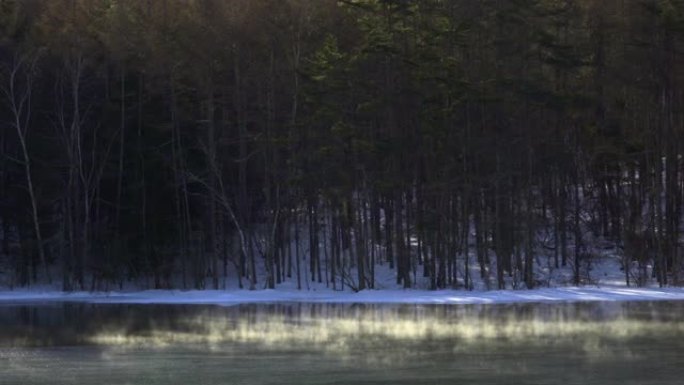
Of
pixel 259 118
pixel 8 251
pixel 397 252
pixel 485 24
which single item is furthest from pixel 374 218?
pixel 8 251

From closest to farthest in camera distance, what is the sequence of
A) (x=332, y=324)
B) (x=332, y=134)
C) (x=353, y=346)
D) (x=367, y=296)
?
A: (x=353, y=346)
(x=332, y=324)
(x=367, y=296)
(x=332, y=134)

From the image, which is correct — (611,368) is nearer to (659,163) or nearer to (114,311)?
(114,311)

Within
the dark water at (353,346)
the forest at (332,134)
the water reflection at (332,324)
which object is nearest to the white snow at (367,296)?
the forest at (332,134)

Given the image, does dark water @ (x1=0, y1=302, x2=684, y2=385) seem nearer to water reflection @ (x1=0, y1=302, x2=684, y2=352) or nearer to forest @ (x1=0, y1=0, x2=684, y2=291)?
water reflection @ (x1=0, y1=302, x2=684, y2=352)

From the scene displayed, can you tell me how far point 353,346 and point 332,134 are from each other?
20.4 m

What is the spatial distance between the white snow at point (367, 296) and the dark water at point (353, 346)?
3616mm

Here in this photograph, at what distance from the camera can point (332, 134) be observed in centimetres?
3941

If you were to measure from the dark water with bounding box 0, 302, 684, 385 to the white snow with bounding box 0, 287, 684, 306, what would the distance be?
3.62 metres

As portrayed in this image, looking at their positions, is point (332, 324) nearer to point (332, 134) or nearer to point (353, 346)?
point (353, 346)

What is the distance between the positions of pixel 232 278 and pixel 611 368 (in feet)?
96.8

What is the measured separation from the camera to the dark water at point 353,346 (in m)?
15.6

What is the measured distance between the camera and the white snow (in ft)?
111

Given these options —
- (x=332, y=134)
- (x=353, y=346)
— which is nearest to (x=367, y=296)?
(x=332, y=134)

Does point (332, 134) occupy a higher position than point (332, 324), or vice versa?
point (332, 134)
